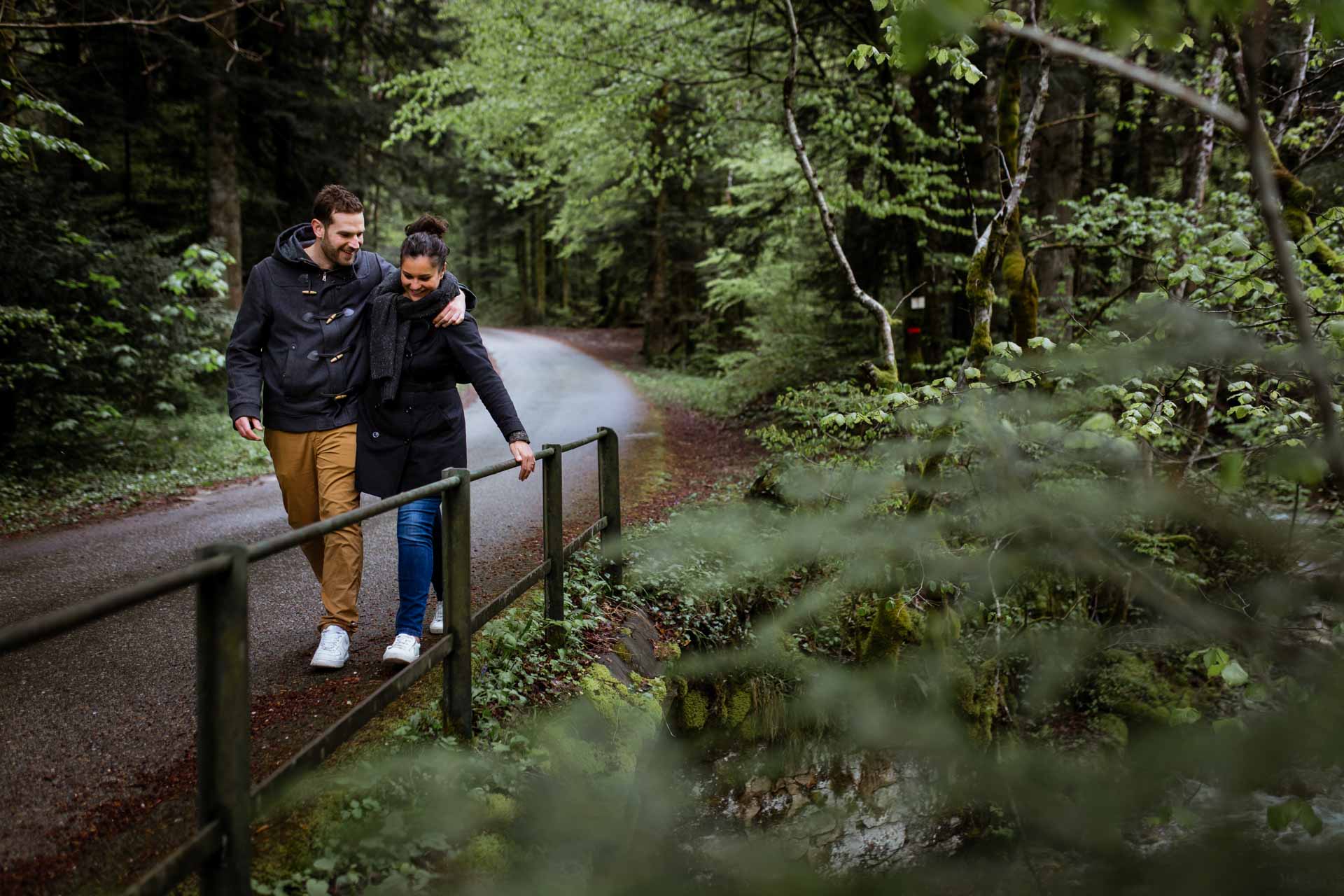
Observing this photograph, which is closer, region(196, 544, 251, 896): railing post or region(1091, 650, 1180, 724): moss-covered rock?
region(196, 544, 251, 896): railing post

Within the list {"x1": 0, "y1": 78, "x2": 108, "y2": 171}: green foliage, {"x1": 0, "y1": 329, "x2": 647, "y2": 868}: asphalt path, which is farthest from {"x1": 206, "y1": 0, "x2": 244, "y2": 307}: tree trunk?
{"x1": 0, "y1": 329, "x2": 647, "y2": 868}: asphalt path

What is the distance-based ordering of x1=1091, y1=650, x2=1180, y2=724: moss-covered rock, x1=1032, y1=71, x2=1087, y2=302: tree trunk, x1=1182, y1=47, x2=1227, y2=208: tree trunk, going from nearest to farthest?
x1=1091, y1=650, x2=1180, y2=724: moss-covered rock → x1=1182, y1=47, x2=1227, y2=208: tree trunk → x1=1032, y1=71, x2=1087, y2=302: tree trunk

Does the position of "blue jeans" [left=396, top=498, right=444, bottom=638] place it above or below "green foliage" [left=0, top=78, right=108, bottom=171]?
below

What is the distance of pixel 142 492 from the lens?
8.74 metres

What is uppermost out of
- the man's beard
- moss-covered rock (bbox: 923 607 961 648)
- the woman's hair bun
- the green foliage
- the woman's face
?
the green foliage

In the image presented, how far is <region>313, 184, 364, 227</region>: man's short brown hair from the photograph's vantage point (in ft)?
12.4

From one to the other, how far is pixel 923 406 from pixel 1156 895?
2.91 meters

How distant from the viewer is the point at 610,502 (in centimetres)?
567

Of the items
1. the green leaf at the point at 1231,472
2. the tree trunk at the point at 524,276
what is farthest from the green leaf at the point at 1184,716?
the tree trunk at the point at 524,276

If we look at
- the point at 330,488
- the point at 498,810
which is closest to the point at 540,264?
the point at 330,488

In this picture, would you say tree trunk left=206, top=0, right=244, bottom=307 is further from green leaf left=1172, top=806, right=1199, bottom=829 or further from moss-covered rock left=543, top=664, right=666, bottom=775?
green leaf left=1172, top=806, right=1199, bottom=829

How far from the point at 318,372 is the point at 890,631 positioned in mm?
4181

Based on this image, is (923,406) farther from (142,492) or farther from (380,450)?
(142,492)

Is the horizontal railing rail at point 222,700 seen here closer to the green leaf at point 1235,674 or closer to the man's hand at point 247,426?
the man's hand at point 247,426
